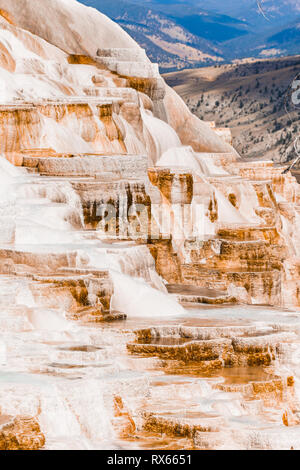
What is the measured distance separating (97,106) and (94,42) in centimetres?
940

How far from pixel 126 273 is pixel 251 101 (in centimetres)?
7994

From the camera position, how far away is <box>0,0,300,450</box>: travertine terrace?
37.2ft

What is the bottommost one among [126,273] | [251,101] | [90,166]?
[126,273]

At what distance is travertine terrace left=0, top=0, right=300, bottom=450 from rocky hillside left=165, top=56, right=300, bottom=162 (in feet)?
131

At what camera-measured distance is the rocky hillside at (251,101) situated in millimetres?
77688

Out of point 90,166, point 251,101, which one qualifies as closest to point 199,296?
point 90,166

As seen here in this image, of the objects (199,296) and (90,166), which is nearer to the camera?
(199,296)

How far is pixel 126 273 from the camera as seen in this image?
16.8m

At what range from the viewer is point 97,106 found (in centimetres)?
2539

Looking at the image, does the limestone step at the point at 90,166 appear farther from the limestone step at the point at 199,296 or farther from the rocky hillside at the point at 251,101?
the rocky hillside at the point at 251,101

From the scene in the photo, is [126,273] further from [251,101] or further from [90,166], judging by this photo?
[251,101]

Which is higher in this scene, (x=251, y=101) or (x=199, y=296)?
(x=251, y=101)
